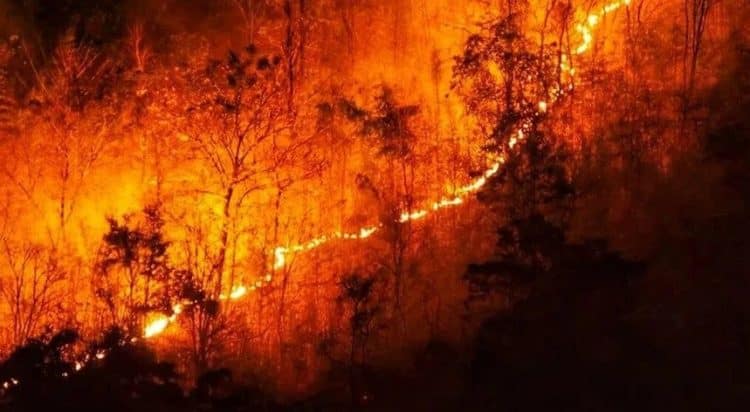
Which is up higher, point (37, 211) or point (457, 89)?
point (457, 89)

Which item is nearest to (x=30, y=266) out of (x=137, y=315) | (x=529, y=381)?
(x=137, y=315)

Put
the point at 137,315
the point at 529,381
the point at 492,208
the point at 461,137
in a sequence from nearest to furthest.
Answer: the point at 529,381 < the point at 137,315 < the point at 492,208 < the point at 461,137

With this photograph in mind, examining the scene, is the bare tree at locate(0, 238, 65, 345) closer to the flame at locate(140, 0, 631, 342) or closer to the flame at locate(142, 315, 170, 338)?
the flame at locate(142, 315, 170, 338)

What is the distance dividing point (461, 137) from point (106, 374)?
6497mm

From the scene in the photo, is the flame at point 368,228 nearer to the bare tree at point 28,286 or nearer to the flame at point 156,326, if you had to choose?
the flame at point 156,326

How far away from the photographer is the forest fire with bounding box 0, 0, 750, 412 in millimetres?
8023

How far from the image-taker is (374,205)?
12.2m

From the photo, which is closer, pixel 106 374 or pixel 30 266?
pixel 106 374

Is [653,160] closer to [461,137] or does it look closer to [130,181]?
[461,137]

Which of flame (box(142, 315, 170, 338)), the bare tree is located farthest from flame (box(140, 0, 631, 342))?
the bare tree

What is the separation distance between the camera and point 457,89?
1338cm

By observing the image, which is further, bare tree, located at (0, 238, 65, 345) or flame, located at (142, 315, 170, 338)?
bare tree, located at (0, 238, 65, 345)

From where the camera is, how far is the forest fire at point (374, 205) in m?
8.02

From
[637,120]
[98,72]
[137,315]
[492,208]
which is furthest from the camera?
[98,72]
